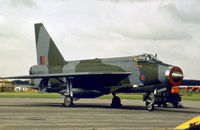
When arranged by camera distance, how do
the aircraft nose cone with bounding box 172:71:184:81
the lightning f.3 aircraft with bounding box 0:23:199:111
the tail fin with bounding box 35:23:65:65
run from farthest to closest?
the tail fin with bounding box 35:23:65:65 < the lightning f.3 aircraft with bounding box 0:23:199:111 < the aircraft nose cone with bounding box 172:71:184:81

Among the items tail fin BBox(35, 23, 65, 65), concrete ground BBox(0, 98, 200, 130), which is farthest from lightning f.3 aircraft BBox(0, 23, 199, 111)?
concrete ground BBox(0, 98, 200, 130)

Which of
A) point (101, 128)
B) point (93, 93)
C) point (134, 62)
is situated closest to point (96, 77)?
point (93, 93)

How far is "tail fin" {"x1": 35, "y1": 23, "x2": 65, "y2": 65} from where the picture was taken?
27672mm

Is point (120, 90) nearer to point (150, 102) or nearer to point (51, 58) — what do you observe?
point (150, 102)

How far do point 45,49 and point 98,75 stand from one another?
7.40 metres

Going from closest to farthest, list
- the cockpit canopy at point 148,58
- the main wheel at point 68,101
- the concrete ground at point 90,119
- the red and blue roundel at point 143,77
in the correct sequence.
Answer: the concrete ground at point 90,119
the red and blue roundel at point 143,77
the cockpit canopy at point 148,58
the main wheel at point 68,101

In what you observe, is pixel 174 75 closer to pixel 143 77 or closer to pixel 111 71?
pixel 143 77

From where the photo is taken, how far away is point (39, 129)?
11.0 m

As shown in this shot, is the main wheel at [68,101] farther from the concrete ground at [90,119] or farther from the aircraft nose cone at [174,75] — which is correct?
the aircraft nose cone at [174,75]

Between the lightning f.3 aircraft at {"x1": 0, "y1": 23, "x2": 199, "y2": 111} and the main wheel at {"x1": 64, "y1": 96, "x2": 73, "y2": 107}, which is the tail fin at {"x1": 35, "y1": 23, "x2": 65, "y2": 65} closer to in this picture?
the lightning f.3 aircraft at {"x1": 0, "y1": 23, "x2": 199, "y2": 111}

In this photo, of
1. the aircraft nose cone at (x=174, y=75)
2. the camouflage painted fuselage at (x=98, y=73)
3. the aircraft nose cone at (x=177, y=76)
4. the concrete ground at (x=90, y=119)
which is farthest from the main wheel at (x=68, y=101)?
the aircraft nose cone at (x=177, y=76)

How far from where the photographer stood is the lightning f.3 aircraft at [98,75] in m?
20.6

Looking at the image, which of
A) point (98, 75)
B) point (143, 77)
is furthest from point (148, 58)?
point (98, 75)

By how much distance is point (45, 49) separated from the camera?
92.8 ft
